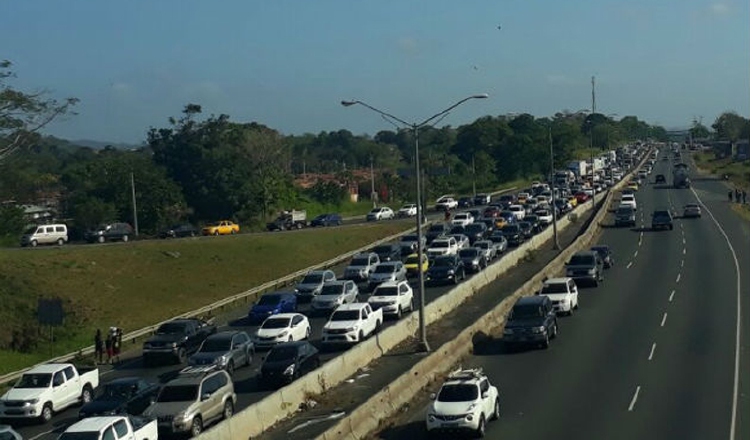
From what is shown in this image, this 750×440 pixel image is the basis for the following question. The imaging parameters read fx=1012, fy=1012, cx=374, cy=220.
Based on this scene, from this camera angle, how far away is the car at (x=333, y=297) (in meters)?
44.1

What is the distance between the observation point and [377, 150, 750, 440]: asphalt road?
2495 cm

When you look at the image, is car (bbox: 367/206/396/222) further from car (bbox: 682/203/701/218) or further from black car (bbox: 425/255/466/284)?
black car (bbox: 425/255/466/284)

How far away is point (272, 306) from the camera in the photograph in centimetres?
4369

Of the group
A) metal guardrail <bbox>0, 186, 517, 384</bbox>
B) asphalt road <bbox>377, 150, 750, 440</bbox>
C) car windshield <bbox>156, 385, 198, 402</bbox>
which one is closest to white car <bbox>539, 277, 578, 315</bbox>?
asphalt road <bbox>377, 150, 750, 440</bbox>

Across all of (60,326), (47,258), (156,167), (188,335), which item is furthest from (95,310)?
(156,167)

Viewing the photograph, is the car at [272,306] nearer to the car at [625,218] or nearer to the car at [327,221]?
the car at [625,218]

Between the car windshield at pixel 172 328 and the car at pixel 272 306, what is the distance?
6399 mm

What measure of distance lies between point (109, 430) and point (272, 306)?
21.9 m

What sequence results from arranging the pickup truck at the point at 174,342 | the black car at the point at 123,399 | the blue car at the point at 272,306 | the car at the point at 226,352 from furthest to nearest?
the blue car at the point at 272,306, the pickup truck at the point at 174,342, the car at the point at 226,352, the black car at the point at 123,399

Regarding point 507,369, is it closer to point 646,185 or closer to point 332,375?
point 332,375

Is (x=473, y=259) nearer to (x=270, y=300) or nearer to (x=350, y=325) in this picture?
(x=270, y=300)

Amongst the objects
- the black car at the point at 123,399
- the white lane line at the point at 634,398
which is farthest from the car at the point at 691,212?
the black car at the point at 123,399

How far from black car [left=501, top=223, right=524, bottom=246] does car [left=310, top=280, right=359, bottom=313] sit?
996 inches

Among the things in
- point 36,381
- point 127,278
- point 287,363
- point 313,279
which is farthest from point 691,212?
point 36,381
